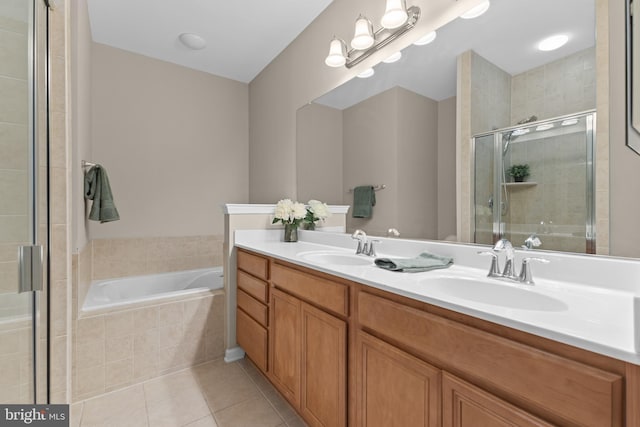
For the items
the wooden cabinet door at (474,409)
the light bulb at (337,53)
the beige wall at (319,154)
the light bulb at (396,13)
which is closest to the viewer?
the wooden cabinet door at (474,409)

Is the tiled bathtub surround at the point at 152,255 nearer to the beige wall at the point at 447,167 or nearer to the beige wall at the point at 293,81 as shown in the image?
the beige wall at the point at 293,81

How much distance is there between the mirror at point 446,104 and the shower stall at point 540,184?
0.04m

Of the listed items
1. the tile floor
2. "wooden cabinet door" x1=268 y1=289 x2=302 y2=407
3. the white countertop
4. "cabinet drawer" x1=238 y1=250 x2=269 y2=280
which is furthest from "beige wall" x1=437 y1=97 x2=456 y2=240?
the tile floor

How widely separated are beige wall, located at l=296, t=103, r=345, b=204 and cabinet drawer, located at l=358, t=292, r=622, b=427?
129 cm

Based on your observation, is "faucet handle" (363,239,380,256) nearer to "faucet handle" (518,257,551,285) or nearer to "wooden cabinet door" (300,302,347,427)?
"wooden cabinet door" (300,302,347,427)

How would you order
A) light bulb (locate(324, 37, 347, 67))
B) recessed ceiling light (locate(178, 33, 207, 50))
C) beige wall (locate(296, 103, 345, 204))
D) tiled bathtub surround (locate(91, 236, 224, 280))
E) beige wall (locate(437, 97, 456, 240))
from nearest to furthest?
beige wall (locate(437, 97, 456, 240)) < light bulb (locate(324, 37, 347, 67)) < beige wall (locate(296, 103, 345, 204)) < recessed ceiling light (locate(178, 33, 207, 50)) < tiled bathtub surround (locate(91, 236, 224, 280))

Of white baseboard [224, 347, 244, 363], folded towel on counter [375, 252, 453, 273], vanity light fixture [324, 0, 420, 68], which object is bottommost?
white baseboard [224, 347, 244, 363]

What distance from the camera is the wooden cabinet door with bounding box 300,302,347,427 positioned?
1.11 metres

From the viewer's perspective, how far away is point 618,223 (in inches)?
35.4

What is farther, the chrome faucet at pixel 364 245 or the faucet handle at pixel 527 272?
the chrome faucet at pixel 364 245

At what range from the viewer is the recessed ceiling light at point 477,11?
1226 millimetres

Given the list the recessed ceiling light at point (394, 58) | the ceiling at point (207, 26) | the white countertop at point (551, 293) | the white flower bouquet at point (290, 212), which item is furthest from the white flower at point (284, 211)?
the ceiling at point (207, 26)

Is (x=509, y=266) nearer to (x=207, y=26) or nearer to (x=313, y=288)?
(x=313, y=288)

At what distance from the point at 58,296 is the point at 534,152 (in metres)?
1.89
